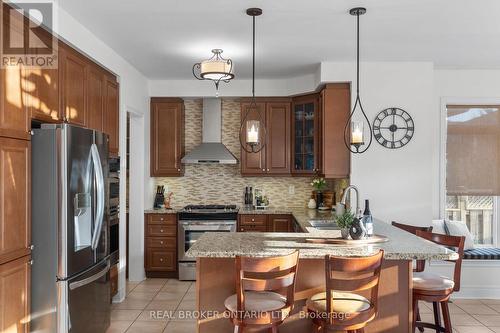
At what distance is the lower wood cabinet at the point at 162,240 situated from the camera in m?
5.66

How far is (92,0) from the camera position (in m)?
3.09

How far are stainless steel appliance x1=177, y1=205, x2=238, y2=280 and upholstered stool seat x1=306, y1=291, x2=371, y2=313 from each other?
9.76 feet

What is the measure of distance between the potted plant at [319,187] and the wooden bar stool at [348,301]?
3.29m

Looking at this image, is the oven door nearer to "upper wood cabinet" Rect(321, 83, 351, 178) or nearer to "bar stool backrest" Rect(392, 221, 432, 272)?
"upper wood cabinet" Rect(321, 83, 351, 178)

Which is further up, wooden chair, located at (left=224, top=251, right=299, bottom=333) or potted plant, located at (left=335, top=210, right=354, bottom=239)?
potted plant, located at (left=335, top=210, right=354, bottom=239)

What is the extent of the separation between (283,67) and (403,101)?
1464mm

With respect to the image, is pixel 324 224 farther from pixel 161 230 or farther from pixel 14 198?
pixel 14 198

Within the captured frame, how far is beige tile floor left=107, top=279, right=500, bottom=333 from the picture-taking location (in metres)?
3.87

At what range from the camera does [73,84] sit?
3.57 metres

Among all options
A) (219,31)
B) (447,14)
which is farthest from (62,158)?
(447,14)

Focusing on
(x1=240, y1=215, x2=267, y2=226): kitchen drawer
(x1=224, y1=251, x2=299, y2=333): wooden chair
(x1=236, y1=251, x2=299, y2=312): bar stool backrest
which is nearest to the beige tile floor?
(x1=240, y1=215, x2=267, y2=226): kitchen drawer

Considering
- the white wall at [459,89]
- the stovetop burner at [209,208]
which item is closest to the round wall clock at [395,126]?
the white wall at [459,89]

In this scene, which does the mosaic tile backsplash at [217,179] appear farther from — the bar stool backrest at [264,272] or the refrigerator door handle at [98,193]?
the bar stool backrest at [264,272]

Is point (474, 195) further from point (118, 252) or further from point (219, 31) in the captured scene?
point (118, 252)
